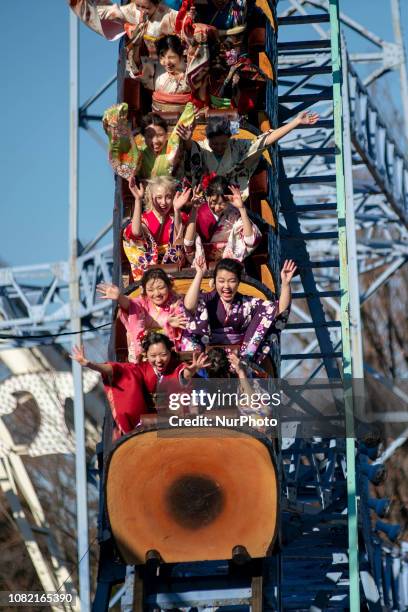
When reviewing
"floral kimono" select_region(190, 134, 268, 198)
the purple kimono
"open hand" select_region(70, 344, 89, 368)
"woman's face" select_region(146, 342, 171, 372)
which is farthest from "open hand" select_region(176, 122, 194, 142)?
"open hand" select_region(70, 344, 89, 368)

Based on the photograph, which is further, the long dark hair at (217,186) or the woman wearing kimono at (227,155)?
the woman wearing kimono at (227,155)

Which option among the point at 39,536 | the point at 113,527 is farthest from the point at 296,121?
the point at 39,536

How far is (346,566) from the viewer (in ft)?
38.3

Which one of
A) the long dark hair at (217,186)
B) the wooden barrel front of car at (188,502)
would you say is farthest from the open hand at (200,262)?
the wooden barrel front of car at (188,502)

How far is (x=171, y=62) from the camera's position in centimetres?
908

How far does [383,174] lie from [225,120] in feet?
27.6

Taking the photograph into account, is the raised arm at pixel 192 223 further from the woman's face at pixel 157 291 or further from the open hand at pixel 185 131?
the woman's face at pixel 157 291

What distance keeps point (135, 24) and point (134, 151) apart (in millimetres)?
1399

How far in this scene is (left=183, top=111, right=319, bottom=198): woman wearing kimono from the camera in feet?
28.1

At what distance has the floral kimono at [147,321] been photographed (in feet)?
23.9

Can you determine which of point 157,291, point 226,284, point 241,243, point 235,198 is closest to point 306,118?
point 235,198

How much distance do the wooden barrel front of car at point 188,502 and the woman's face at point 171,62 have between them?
126 inches

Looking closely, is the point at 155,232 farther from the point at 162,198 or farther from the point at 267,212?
the point at 267,212

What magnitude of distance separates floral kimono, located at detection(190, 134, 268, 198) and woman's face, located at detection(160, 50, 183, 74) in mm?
748
